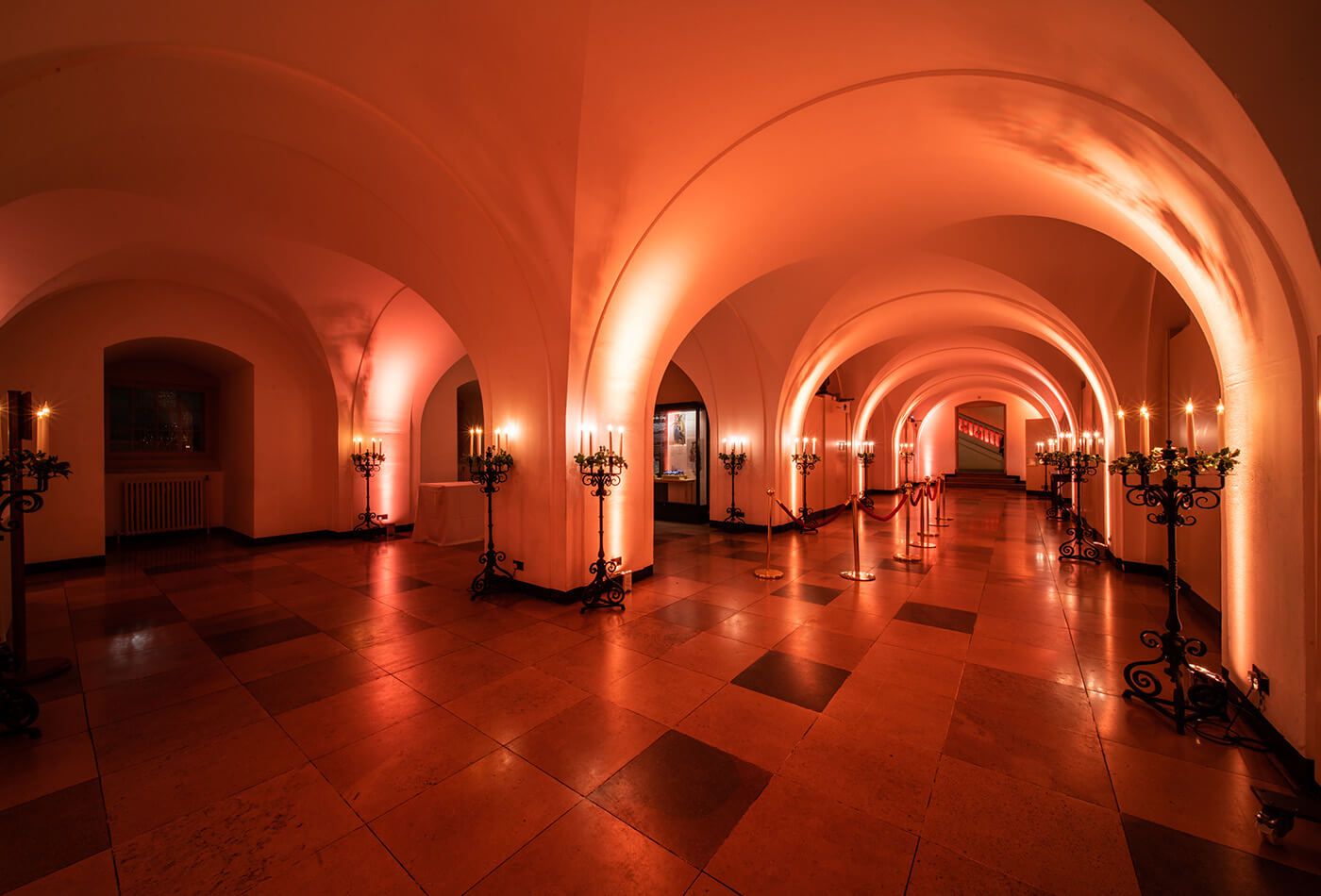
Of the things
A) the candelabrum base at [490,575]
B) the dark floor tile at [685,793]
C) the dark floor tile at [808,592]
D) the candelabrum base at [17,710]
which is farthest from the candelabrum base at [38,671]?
the dark floor tile at [808,592]

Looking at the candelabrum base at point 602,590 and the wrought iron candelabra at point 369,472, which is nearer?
the candelabrum base at point 602,590

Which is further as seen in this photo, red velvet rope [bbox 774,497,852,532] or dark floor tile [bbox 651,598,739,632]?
red velvet rope [bbox 774,497,852,532]

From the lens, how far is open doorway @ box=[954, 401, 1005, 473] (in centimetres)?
2816

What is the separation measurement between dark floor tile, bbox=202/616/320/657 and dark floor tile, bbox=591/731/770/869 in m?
3.89

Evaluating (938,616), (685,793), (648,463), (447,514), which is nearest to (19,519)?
(685,793)

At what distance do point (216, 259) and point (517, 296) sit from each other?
19.1 ft

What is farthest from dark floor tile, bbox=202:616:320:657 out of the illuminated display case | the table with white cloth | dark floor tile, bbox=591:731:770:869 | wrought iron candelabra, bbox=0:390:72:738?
the illuminated display case

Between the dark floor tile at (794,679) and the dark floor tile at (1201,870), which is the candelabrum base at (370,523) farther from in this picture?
the dark floor tile at (1201,870)

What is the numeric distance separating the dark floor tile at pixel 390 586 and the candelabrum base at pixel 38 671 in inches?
94.7

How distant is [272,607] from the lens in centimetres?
560

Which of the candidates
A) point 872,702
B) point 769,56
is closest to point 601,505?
point 872,702

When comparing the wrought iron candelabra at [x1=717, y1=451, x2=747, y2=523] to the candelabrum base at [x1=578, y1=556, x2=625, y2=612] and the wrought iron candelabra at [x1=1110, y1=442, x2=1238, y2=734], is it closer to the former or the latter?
the candelabrum base at [x1=578, y1=556, x2=625, y2=612]

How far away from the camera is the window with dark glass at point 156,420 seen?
1035cm

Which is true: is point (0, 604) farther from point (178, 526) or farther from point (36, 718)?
point (178, 526)
